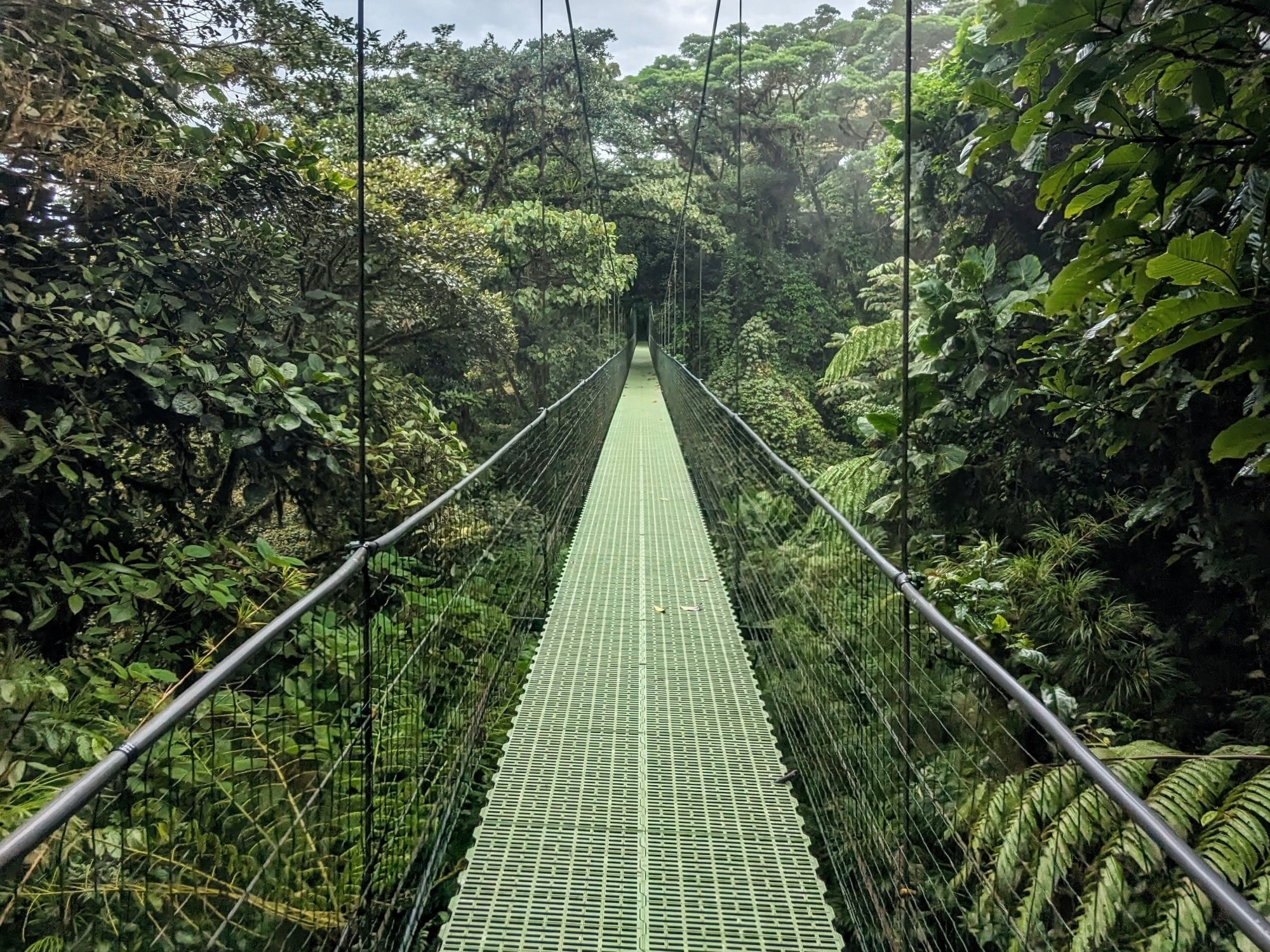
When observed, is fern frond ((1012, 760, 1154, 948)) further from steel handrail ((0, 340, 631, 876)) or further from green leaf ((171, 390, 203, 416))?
green leaf ((171, 390, 203, 416))

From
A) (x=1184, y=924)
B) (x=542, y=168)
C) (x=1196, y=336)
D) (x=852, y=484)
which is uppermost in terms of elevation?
(x=542, y=168)

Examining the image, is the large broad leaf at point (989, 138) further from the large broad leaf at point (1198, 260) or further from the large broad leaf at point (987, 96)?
the large broad leaf at point (1198, 260)

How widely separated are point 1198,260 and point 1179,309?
0.21 ft

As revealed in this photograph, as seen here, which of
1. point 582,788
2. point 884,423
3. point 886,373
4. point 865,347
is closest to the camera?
point 582,788

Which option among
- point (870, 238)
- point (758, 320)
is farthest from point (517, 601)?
point (870, 238)

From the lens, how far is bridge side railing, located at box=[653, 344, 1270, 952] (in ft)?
4.24

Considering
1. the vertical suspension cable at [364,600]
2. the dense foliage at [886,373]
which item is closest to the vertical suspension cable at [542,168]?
the dense foliage at [886,373]

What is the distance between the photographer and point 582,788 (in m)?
1.96

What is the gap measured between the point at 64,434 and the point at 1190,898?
2728 millimetres

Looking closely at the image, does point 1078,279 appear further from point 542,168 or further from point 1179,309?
point 542,168

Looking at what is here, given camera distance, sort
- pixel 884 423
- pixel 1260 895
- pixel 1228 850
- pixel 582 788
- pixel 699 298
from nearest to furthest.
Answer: pixel 1260 895, pixel 1228 850, pixel 582 788, pixel 884 423, pixel 699 298

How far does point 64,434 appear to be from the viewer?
91.3 inches

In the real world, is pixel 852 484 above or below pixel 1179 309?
below

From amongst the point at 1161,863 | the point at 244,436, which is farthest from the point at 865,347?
the point at 1161,863
